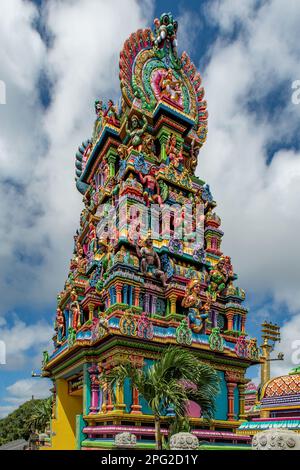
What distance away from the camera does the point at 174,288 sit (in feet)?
70.1

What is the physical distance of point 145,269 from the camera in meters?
21.6

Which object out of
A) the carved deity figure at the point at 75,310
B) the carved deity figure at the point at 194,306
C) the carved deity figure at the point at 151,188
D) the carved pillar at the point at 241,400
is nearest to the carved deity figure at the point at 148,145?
the carved deity figure at the point at 151,188

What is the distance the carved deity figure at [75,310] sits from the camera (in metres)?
22.6

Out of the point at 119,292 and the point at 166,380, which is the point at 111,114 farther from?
the point at 166,380

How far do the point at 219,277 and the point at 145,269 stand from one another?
18.0 feet

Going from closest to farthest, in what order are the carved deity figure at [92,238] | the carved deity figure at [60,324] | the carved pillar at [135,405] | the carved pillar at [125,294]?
the carved pillar at [135,405] → the carved pillar at [125,294] → the carved deity figure at [92,238] → the carved deity figure at [60,324]

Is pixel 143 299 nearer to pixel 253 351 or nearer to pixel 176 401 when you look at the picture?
pixel 253 351

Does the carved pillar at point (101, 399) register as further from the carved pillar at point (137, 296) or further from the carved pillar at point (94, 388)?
the carved pillar at point (137, 296)

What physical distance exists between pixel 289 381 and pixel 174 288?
775 cm

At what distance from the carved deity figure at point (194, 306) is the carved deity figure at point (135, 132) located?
9.55 meters

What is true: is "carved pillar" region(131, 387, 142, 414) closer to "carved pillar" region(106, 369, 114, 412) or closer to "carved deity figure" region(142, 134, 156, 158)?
"carved pillar" region(106, 369, 114, 412)

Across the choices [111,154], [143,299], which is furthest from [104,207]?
[143,299]

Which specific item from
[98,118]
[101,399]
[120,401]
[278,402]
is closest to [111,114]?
[98,118]
